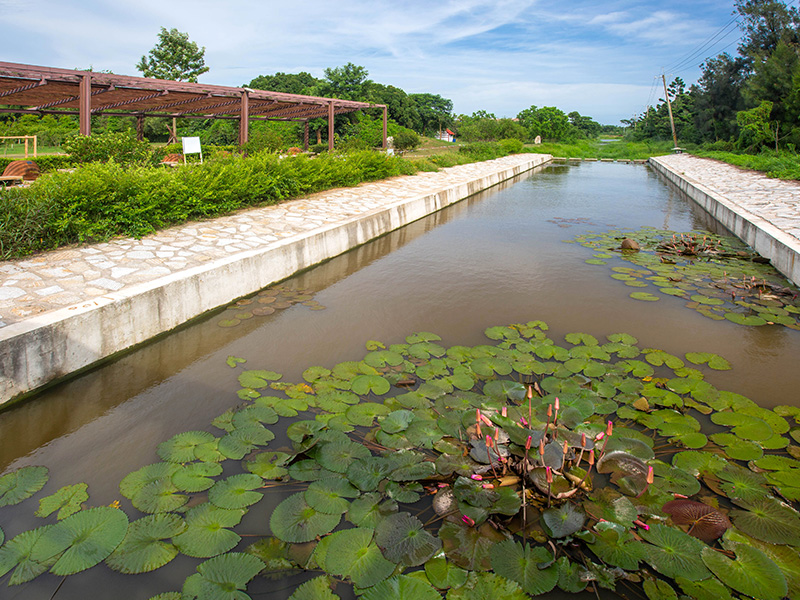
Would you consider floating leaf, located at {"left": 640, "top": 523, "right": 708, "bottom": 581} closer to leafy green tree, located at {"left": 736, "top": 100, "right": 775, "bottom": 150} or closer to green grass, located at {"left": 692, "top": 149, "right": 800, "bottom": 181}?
green grass, located at {"left": 692, "top": 149, "right": 800, "bottom": 181}

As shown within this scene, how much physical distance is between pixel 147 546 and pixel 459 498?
1344 mm

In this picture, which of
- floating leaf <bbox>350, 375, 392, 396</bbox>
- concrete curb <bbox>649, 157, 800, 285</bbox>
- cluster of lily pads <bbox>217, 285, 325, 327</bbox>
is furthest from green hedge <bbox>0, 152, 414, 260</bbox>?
concrete curb <bbox>649, 157, 800, 285</bbox>

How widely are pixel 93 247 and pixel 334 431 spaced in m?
3.72

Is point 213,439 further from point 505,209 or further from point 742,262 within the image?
point 505,209

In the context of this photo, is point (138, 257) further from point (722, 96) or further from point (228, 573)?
point (722, 96)

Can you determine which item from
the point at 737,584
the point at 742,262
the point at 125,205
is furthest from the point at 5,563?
the point at 742,262

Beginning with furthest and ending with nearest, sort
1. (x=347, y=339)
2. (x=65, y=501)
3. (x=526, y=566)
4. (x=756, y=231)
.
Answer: (x=756, y=231) < (x=347, y=339) < (x=65, y=501) < (x=526, y=566)

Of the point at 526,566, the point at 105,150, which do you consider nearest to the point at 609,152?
the point at 105,150

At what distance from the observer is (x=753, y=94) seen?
79.9 ft

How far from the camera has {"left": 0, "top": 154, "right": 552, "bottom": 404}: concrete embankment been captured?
3.33 metres

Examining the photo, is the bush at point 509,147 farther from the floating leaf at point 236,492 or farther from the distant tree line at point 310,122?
the floating leaf at point 236,492

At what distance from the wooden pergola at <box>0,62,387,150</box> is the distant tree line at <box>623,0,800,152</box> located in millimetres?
17485

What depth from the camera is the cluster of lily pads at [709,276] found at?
5.02 meters

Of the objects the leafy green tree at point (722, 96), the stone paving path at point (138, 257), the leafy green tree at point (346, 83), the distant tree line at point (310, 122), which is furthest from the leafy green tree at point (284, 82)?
the stone paving path at point (138, 257)
